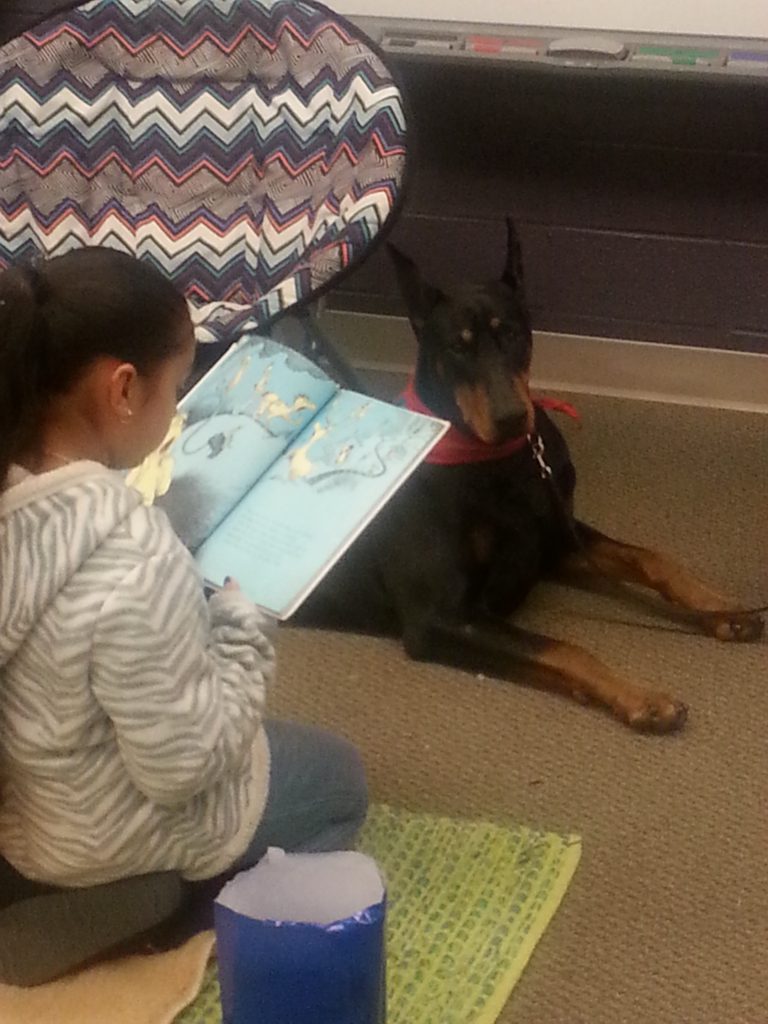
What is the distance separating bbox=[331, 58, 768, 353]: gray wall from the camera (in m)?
2.42

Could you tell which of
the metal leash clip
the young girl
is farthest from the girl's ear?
the metal leash clip

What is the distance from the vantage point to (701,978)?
139cm

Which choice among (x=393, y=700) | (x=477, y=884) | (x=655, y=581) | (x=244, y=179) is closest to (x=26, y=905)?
(x=477, y=884)

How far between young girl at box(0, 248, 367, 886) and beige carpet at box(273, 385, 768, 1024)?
0.46m

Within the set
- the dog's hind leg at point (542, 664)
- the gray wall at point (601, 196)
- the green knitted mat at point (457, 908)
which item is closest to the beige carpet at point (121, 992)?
the green knitted mat at point (457, 908)

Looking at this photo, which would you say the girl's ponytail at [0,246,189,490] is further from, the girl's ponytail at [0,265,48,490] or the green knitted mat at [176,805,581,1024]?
the green knitted mat at [176,805,581,1024]

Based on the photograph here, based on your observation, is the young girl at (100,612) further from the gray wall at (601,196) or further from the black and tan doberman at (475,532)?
the gray wall at (601,196)

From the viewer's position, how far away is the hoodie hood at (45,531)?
3.54 feet

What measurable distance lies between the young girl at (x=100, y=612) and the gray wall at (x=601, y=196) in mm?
1354

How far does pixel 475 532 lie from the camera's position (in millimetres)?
1960

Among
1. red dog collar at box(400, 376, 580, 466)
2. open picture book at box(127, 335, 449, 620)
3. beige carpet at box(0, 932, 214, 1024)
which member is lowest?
beige carpet at box(0, 932, 214, 1024)

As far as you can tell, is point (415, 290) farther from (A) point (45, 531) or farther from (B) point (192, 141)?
(A) point (45, 531)

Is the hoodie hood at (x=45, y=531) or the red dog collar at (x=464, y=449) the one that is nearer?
the hoodie hood at (x=45, y=531)

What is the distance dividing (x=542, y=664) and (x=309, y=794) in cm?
48
